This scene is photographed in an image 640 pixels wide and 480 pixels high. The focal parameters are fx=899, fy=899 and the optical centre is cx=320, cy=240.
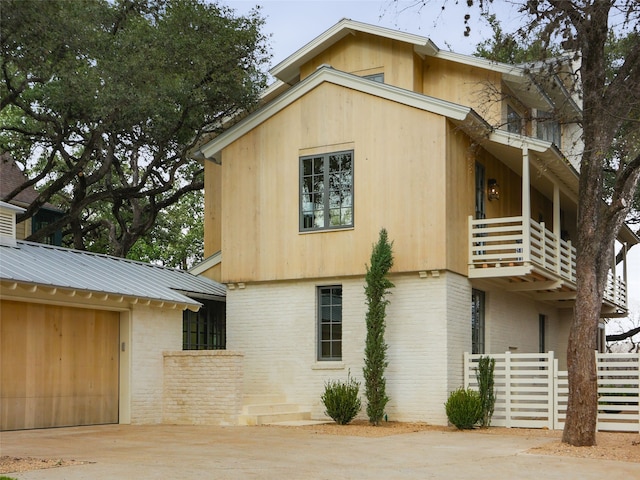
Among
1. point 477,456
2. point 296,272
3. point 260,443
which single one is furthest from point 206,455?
point 296,272

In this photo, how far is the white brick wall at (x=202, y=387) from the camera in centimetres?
1850

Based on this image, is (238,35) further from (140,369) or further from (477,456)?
(477,456)

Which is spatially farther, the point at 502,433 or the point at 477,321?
the point at 477,321

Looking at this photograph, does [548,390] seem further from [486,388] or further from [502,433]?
[502,433]

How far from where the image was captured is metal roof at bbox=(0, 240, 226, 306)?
54.1 ft

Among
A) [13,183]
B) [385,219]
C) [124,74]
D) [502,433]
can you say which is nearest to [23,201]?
[13,183]

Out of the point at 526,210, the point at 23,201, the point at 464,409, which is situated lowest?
the point at 464,409

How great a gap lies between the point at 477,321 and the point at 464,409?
3.79 metres

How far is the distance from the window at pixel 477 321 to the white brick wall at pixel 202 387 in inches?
230

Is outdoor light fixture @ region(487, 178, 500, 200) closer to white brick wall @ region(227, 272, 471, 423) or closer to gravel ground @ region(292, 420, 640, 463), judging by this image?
white brick wall @ region(227, 272, 471, 423)

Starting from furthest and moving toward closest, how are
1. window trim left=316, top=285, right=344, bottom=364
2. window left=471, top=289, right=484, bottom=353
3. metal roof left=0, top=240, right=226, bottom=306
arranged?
window left=471, top=289, right=484, bottom=353
window trim left=316, top=285, right=344, bottom=364
metal roof left=0, top=240, right=226, bottom=306

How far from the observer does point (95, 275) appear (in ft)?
61.1

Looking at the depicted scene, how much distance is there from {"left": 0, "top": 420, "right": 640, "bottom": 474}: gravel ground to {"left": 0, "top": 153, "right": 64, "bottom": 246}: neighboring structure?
47.1 feet

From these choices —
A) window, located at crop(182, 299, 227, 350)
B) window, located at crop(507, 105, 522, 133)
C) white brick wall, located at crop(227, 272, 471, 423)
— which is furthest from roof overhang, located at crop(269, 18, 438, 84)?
window, located at crop(182, 299, 227, 350)
